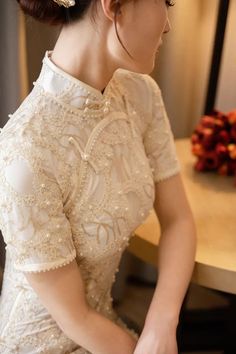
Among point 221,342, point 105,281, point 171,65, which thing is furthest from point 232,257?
point 171,65

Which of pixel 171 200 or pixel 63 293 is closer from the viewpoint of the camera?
pixel 63 293

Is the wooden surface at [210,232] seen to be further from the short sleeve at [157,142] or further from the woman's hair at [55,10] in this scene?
the woman's hair at [55,10]

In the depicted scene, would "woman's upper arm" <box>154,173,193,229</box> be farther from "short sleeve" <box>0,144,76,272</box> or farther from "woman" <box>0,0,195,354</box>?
"short sleeve" <box>0,144,76,272</box>

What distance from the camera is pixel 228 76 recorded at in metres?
1.76

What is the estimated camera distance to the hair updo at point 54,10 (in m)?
0.72

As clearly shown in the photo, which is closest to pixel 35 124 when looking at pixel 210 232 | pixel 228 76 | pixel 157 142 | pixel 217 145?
pixel 157 142

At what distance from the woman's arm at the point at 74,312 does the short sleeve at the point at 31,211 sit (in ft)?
0.09

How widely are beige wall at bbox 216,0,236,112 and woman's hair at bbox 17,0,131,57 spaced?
43.3 inches

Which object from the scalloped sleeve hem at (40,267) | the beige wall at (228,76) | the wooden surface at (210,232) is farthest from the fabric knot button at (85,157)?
the beige wall at (228,76)

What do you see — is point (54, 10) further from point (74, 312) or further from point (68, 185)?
point (74, 312)

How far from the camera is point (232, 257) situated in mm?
914

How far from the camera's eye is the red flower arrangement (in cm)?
126

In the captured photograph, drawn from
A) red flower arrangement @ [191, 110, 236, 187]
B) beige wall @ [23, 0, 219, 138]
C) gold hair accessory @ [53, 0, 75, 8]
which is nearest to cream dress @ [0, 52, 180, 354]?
gold hair accessory @ [53, 0, 75, 8]

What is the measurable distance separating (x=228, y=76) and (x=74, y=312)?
1.27m
